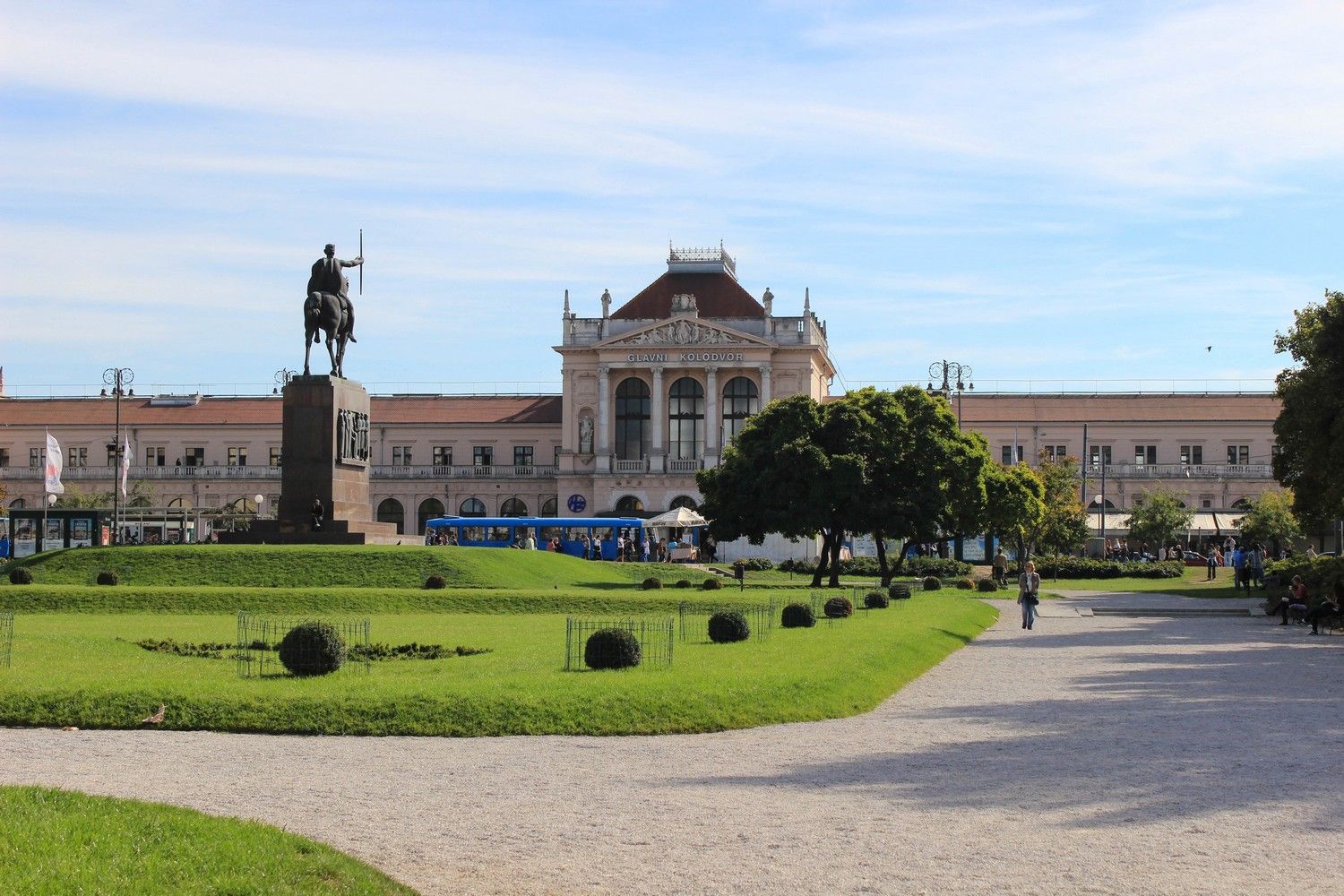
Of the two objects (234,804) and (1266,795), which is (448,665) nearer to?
(234,804)

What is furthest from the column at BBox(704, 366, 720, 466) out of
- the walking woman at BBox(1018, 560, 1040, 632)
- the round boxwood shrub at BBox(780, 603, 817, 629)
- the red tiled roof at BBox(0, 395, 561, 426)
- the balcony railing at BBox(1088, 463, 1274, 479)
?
the round boxwood shrub at BBox(780, 603, 817, 629)

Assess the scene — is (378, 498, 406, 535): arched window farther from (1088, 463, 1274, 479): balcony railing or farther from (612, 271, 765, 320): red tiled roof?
(1088, 463, 1274, 479): balcony railing

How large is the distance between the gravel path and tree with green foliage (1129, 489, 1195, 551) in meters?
67.6

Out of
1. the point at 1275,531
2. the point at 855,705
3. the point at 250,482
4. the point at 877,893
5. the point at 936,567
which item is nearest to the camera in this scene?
the point at 877,893

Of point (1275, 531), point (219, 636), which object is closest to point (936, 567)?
point (1275, 531)

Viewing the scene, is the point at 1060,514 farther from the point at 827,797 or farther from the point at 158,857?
the point at 158,857

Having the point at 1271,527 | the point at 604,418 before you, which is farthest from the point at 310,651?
the point at 604,418

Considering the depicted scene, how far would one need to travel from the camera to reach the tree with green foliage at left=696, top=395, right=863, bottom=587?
178 ft

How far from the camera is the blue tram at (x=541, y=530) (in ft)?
261

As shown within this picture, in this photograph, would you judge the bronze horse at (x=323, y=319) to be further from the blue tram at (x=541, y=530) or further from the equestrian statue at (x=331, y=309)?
the blue tram at (x=541, y=530)

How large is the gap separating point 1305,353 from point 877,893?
158 ft

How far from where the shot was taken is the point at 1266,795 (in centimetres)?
1380

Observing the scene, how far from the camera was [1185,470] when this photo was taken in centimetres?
11112

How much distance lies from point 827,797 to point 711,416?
94.5 meters
